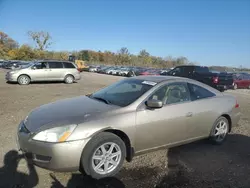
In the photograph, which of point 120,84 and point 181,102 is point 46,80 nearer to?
point 120,84

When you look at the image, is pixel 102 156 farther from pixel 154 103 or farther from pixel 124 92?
pixel 124 92

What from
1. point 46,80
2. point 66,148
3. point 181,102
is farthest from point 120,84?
point 46,80

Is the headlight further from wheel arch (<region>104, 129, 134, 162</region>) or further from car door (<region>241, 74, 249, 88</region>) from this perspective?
car door (<region>241, 74, 249, 88</region>)

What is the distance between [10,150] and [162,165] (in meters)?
2.74

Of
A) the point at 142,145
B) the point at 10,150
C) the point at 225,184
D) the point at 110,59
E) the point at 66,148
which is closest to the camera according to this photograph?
the point at 66,148

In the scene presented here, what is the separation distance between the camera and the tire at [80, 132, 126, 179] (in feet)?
11.5

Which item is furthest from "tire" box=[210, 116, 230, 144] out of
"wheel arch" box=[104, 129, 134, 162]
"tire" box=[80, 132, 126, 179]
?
"tire" box=[80, 132, 126, 179]

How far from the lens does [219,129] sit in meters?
5.38

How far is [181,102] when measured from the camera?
4.62 metres

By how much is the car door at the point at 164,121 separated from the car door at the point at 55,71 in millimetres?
13659

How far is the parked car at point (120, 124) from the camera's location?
3.40m

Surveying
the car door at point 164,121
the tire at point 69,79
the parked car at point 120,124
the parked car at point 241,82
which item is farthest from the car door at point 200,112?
the parked car at point 241,82

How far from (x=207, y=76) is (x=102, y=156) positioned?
15651 millimetres

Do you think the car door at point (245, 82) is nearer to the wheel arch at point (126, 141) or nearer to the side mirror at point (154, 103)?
the side mirror at point (154, 103)
